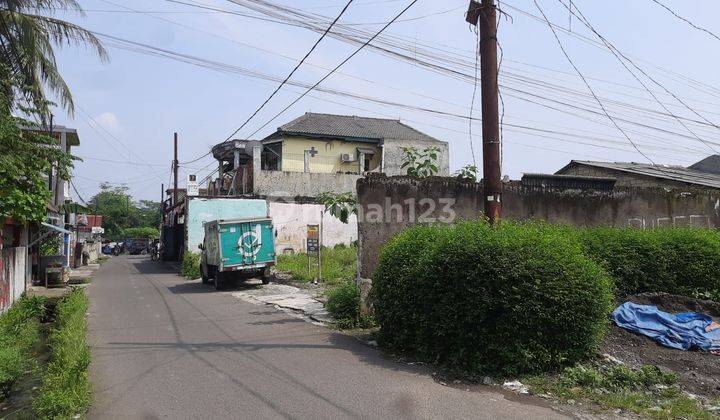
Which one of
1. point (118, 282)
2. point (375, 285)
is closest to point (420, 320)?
point (375, 285)

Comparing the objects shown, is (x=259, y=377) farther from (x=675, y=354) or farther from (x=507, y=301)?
(x=675, y=354)

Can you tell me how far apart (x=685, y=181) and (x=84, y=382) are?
22.0 metres

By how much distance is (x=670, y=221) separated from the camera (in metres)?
15.8

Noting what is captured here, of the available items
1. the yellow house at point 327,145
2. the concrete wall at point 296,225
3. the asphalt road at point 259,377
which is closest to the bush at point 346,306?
the asphalt road at point 259,377

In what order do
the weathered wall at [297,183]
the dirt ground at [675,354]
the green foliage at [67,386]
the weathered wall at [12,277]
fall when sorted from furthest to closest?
the weathered wall at [297,183]
the weathered wall at [12,277]
the dirt ground at [675,354]
the green foliage at [67,386]

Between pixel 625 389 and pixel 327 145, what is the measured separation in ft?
111

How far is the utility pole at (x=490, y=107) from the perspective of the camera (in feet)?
29.7

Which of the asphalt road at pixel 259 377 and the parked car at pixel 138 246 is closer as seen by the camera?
the asphalt road at pixel 259 377

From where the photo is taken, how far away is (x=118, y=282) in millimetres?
24906

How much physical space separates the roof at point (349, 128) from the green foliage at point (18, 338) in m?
24.1

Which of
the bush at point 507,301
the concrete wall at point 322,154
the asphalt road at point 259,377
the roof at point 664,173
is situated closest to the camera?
the asphalt road at point 259,377

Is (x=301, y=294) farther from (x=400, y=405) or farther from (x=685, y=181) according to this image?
(x=685, y=181)

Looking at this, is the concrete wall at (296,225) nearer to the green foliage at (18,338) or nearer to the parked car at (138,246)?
the green foliage at (18,338)

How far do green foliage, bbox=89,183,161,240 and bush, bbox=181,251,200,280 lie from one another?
52.1 meters
